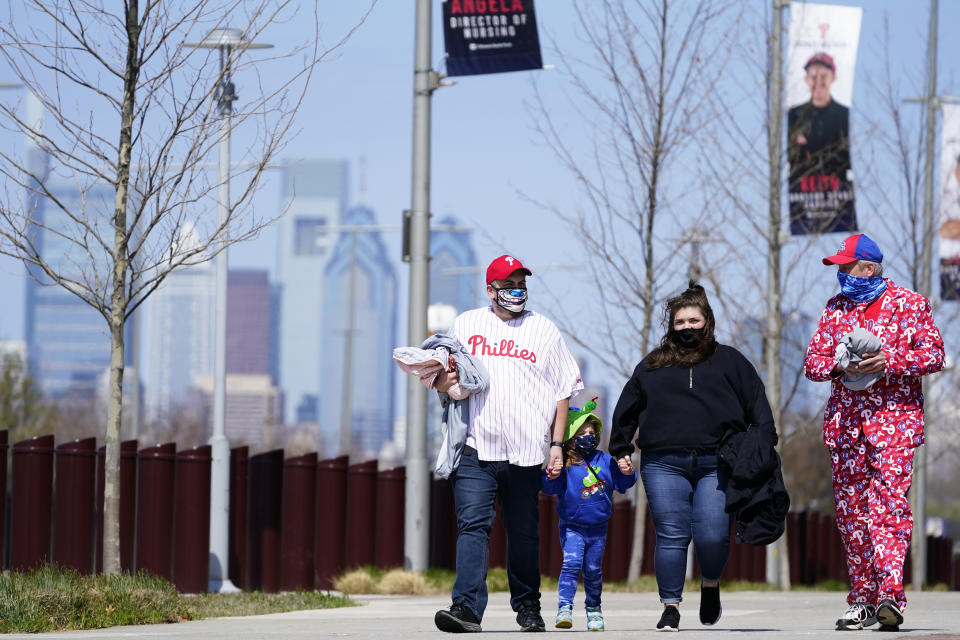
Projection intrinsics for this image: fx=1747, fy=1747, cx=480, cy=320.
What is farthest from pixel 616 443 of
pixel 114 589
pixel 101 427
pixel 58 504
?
pixel 101 427

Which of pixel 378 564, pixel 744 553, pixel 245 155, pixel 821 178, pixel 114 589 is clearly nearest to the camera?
pixel 114 589

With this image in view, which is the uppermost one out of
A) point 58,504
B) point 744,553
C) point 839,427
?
point 839,427

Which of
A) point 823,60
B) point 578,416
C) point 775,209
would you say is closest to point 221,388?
point 775,209

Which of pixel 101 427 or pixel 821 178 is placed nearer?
pixel 821 178

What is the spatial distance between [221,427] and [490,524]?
996 centimetres

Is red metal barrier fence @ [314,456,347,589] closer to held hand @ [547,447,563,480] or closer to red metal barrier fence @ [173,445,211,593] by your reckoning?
red metal barrier fence @ [173,445,211,593]

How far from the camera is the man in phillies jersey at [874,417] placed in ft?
30.4

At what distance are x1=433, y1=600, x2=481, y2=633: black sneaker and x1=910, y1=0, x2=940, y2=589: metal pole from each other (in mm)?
18794

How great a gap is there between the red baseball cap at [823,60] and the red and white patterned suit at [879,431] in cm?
1260

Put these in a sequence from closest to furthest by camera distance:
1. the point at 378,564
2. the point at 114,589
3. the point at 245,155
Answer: the point at 114,589
the point at 245,155
the point at 378,564

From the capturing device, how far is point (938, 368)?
9.07 m

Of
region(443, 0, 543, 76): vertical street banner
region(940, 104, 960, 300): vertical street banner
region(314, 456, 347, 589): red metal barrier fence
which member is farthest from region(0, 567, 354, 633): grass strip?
region(940, 104, 960, 300): vertical street banner

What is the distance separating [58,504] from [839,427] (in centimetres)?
735

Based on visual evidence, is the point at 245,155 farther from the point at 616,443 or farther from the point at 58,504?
the point at 616,443
